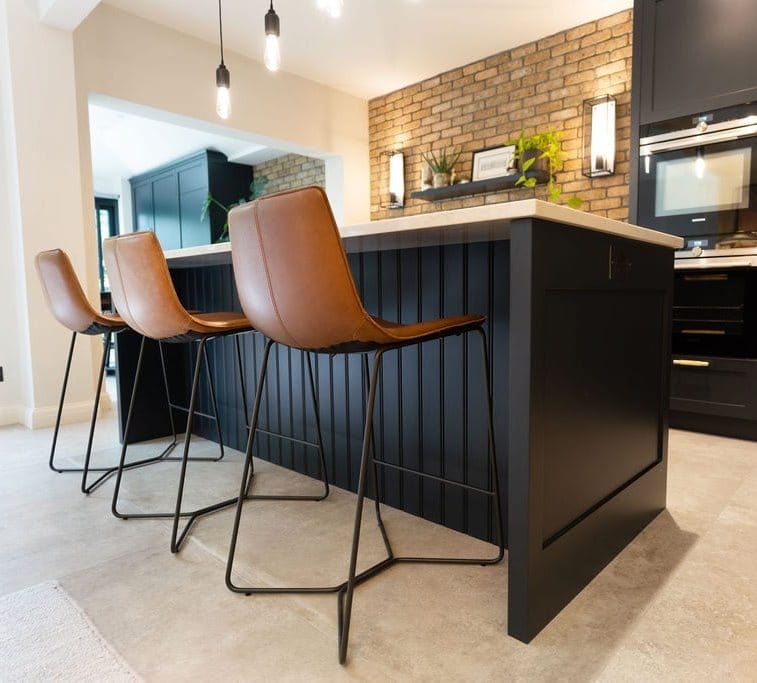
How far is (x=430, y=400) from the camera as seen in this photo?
1.79 metres

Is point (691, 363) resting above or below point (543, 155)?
below

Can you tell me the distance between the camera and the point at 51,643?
1190mm

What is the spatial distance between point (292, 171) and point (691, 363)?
15.9 feet

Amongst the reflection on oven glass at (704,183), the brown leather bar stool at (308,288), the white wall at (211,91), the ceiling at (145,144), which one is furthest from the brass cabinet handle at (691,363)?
the ceiling at (145,144)

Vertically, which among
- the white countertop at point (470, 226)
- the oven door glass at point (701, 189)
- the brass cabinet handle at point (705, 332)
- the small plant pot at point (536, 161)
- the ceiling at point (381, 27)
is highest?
the ceiling at point (381, 27)

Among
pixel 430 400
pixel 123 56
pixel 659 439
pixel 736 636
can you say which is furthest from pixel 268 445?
pixel 123 56

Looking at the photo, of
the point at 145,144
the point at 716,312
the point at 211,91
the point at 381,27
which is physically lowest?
the point at 716,312

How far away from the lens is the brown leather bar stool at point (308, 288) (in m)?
1.12

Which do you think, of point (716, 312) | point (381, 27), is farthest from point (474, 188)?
point (716, 312)

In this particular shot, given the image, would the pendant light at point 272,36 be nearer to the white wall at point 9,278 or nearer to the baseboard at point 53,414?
the white wall at point 9,278

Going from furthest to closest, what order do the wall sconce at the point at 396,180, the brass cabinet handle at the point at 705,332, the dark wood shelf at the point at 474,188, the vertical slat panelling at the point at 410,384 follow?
1. the wall sconce at the point at 396,180
2. the dark wood shelf at the point at 474,188
3. the brass cabinet handle at the point at 705,332
4. the vertical slat panelling at the point at 410,384

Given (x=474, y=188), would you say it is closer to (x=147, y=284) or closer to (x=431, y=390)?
→ (x=431, y=390)

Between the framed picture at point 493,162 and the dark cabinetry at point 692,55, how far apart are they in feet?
4.66

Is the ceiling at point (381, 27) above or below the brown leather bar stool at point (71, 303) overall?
above
